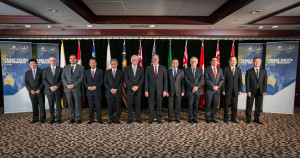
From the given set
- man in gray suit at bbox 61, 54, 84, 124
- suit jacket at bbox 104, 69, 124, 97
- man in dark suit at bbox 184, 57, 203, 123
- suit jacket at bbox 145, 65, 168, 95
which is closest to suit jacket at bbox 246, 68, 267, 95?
man in dark suit at bbox 184, 57, 203, 123

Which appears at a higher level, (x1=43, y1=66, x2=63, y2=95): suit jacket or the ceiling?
the ceiling

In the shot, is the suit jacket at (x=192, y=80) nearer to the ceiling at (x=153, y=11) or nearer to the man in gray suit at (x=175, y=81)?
the man in gray suit at (x=175, y=81)

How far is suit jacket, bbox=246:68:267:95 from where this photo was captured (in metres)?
4.68

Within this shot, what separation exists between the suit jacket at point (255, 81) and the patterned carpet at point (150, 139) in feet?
2.71

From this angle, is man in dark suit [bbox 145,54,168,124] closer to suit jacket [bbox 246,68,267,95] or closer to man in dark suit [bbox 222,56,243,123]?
man in dark suit [bbox 222,56,243,123]

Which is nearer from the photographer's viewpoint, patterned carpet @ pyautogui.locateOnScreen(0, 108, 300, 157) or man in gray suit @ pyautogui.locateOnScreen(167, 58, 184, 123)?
patterned carpet @ pyautogui.locateOnScreen(0, 108, 300, 157)

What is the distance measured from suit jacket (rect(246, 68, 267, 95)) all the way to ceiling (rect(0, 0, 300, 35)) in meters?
1.24

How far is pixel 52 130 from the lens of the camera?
13.8 feet

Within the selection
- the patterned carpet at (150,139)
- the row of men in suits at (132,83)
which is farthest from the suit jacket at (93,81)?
the patterned carpet at (150,139)

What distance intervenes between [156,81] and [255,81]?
7.64 ft

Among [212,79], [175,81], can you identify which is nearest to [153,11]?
[175,81]

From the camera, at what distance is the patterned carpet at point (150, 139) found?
10.4 feet

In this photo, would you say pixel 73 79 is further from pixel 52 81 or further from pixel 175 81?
pixel 175 81

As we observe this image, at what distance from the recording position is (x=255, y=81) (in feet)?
15.4
